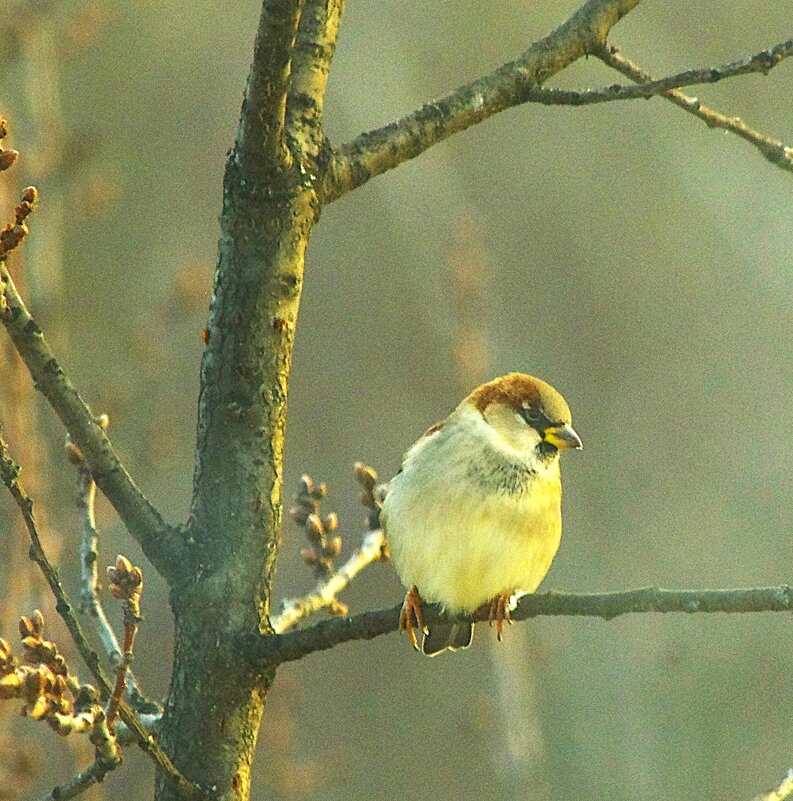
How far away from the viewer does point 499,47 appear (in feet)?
29.0

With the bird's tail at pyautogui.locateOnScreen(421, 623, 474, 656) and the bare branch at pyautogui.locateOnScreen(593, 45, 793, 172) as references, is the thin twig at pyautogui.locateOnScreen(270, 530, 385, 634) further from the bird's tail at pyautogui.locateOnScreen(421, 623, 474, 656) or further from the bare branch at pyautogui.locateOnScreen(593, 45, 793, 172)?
the bare branch at pyautogui.locateOnScreen(593, 45, 793, 172)

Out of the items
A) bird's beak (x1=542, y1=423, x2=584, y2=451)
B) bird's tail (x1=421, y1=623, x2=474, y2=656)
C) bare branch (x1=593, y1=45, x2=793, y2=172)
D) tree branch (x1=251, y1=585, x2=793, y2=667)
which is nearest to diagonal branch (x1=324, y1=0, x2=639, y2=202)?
bare branch (x1=593, y1=45, x2=793, y2=172)

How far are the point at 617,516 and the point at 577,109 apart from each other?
2821mm

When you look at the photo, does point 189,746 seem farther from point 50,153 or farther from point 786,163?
point 50,153

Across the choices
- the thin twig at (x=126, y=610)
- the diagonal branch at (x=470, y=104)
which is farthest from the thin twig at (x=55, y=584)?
the diagonal branch at (x=470, y=104)

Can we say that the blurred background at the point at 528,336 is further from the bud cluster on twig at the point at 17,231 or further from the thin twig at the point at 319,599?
the bud cluster on twig at the point at 17,231

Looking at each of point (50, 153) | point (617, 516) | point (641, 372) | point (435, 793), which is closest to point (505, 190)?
point (641, 372)

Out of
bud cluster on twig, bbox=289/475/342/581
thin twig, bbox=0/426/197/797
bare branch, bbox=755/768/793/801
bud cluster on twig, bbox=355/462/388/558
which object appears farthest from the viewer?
bud cluster on twig, bbox=355/462/388/558

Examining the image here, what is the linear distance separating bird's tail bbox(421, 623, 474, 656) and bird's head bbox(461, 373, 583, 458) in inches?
18.1

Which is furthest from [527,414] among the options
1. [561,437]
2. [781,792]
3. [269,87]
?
[269,87]

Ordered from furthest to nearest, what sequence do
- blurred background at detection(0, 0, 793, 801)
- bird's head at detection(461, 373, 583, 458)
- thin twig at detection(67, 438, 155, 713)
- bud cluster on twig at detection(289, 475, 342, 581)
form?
blurred background at detection(0, 0, 793, 801)
bird's head at detection(461, 373, 583, 458)
bud cluster on twig at detection(289, 475, 342, 581)
thin twig at detection(67, 438, 155, 713)

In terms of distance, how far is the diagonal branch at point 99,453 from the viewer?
1858 mm

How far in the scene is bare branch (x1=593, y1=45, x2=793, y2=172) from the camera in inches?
85.0

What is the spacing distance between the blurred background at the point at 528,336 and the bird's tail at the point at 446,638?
9.10ft
